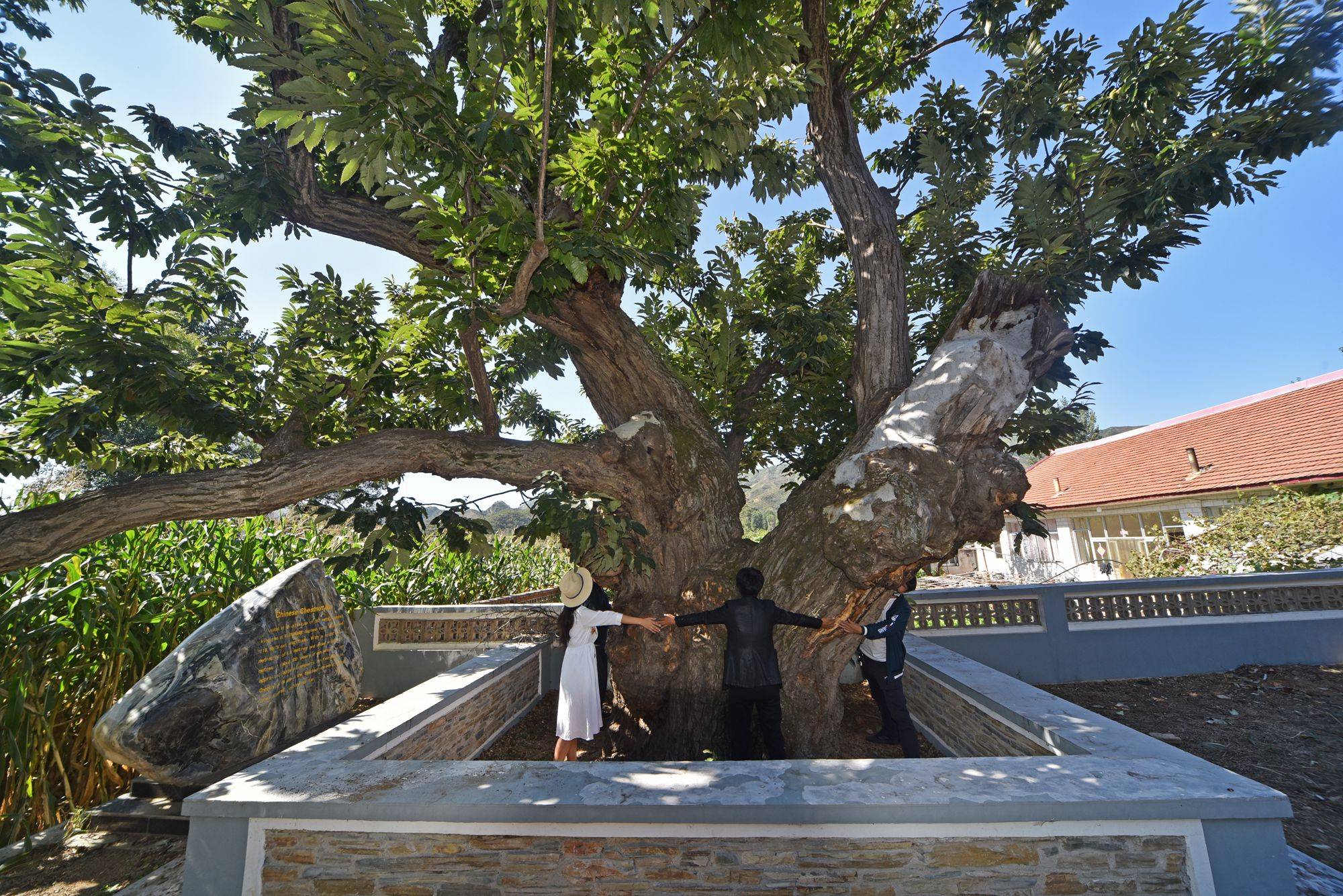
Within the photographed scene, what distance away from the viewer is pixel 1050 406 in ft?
21.2

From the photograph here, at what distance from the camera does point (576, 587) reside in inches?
199

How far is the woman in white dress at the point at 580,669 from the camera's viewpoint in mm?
4852

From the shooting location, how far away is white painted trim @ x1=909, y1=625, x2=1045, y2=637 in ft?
25.5

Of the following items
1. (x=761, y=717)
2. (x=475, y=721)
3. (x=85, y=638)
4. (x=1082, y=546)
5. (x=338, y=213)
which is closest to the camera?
(x=761, y=717)

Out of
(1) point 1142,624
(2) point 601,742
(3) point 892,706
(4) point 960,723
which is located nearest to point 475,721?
(2) point 601,742

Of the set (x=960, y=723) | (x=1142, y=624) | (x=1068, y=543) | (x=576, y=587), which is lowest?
(x=960, y=723)

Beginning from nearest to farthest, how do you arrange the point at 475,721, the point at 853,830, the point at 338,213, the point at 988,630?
the point at 853,830 < the point at 475,721 < the point at 338,213 < the point at 988,630

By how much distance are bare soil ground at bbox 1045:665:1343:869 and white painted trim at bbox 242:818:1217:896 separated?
2.02m

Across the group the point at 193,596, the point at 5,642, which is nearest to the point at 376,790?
the point at 5,642

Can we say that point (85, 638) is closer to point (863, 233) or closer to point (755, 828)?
point (755, 828)

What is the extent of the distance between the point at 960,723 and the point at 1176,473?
1626cm

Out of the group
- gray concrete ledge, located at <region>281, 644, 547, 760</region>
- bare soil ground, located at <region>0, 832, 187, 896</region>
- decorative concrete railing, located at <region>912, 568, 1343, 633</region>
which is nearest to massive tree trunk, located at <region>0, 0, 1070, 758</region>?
gray concrete ledge, located at <region>281, 644, 547, 760</region>

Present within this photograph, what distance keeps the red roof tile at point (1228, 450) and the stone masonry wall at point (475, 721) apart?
1446 cm

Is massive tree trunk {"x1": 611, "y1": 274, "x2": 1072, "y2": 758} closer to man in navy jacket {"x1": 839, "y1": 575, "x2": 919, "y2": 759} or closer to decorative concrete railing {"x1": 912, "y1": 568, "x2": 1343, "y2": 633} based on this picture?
man in navy jacket {"x1": 839, "y1": 575, "x2": 919, "y2": 759}
